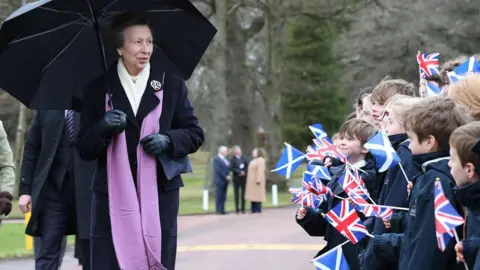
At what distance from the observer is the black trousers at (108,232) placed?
210 inches

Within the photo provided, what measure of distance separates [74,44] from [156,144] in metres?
1.02

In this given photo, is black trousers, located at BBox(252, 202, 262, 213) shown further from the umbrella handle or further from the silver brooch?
the silver brooch

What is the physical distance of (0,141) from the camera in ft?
22.2

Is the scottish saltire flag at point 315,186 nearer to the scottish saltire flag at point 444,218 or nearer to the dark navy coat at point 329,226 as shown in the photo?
the dark navy coat at point 329,226

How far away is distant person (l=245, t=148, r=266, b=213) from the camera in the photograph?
86.1ft

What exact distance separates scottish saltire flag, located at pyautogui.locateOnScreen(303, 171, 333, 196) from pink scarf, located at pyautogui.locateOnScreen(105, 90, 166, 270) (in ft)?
5.20

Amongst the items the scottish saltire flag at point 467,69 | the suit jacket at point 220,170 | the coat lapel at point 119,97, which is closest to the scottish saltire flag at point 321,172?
the scottish saltire flag at point 467,69

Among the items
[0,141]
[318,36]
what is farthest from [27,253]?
[318,36]

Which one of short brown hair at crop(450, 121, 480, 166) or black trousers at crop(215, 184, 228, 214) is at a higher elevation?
short brown hair at crop(450, 121, 480, 166)

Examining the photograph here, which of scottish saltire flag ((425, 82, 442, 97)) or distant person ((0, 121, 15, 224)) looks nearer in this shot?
scottish saltire flag ((425, 82, 442, 97))

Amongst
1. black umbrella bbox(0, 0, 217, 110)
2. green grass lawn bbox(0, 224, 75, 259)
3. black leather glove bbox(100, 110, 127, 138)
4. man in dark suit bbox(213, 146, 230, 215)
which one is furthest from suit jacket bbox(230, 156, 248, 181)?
black leather glove bbox(100, 110, 127, 138)

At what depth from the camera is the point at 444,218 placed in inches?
155

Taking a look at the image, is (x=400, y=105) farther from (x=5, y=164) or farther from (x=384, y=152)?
(x=5, y=164)

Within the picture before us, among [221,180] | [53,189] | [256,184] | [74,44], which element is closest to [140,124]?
[74,44]
